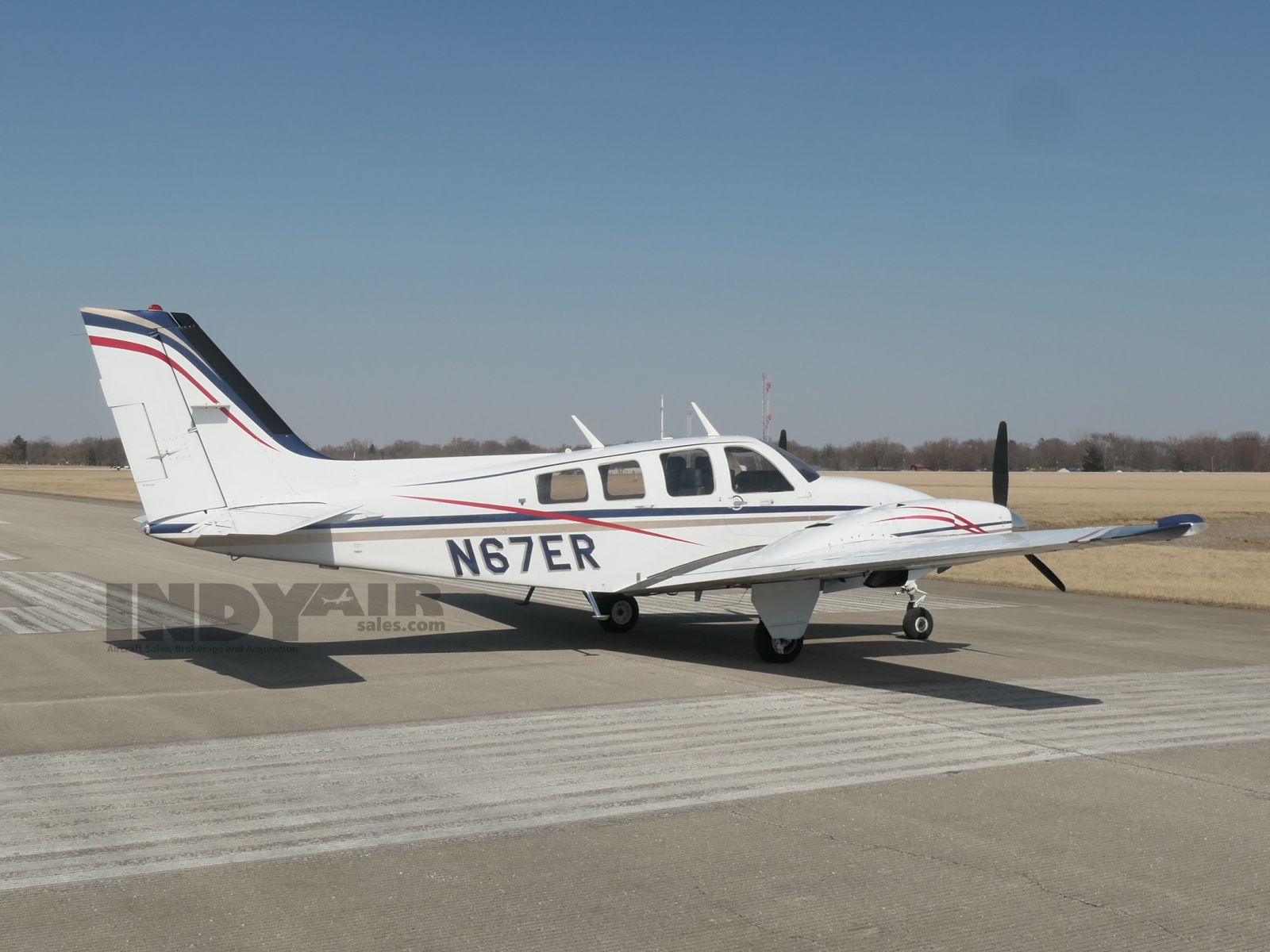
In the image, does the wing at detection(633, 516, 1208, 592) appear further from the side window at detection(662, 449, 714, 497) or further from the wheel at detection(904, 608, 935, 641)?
the wheel at detection(904, 608, 935, 641)

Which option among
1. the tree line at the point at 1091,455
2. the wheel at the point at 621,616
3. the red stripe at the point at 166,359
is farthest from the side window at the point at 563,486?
the tree line at the point at 1091,455

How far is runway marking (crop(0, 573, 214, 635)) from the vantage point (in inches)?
556

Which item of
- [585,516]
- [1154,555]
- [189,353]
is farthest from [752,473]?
[1154,555]

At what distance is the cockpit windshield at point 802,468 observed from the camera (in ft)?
42.5

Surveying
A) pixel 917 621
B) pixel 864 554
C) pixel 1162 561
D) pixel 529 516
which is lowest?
pixel 1162 561

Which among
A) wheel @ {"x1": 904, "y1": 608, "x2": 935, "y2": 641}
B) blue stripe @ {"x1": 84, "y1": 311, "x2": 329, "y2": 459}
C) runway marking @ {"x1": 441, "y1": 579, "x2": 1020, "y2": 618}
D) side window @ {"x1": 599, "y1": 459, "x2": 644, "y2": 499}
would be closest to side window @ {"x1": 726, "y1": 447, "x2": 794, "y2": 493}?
side window @ {"x1": 599, "y1": 459, "x2": 644, "y2": 499}

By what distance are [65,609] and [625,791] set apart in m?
11.8

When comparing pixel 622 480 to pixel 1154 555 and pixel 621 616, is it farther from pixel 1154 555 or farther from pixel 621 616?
pixel 1154 555

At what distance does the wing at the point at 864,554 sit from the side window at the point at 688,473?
830 millimetres

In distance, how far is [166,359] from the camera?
11047 mm

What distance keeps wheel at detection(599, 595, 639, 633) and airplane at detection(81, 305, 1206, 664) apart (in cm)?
85

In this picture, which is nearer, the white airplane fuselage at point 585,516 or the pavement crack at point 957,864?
the pavement crack at point 957,864

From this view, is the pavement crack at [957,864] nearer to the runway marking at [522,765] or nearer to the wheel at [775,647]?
the runway marking at [522,765]

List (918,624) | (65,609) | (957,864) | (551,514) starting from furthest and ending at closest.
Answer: (65,609), (918,624), (551,514), (957,864)
